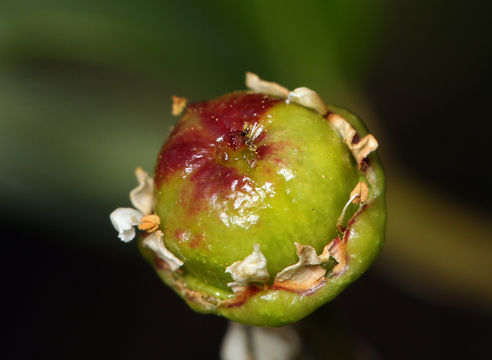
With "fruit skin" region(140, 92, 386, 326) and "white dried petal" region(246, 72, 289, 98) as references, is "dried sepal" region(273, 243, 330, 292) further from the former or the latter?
"white dried petal" region(246, 72, 289, 98)

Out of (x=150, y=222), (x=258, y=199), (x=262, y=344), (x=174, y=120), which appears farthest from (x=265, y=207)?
(x=174, y=120)

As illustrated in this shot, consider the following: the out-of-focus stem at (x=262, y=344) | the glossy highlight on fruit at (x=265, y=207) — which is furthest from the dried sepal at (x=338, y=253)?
the out-of-focus stem at (x=262, y=344)

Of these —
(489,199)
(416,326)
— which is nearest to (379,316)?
(416,326)

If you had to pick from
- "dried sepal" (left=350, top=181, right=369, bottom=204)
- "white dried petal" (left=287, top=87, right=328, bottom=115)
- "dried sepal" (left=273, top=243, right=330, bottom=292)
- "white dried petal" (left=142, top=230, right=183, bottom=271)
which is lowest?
"dried sepal" (left=273, top=243, right=330, bottom=292)

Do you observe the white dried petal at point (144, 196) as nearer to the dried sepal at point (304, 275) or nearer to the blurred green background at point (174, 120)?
the dried sepal at point (304, 275)

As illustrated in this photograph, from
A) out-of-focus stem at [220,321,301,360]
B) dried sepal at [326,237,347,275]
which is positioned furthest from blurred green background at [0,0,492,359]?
dried sepal at [326,237,347,275]

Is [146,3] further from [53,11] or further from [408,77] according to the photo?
[408,77]

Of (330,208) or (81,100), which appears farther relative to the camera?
(81,100)
